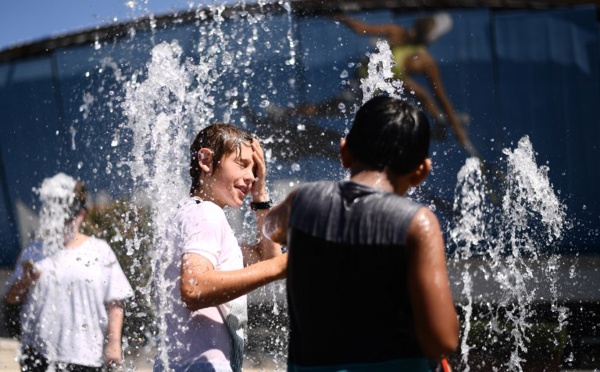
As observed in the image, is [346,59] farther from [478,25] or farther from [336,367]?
[336,367]

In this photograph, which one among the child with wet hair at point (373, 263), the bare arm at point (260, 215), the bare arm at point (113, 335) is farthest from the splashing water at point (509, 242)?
the child with wet hair at point (373, 263)

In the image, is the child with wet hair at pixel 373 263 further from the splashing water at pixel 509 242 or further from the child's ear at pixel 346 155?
the splashing water at pixel 509 242

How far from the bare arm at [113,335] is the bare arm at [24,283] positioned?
341 mm

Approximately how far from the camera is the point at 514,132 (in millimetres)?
10773

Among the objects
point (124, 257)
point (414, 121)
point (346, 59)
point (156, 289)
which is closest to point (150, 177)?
point (156, 289)

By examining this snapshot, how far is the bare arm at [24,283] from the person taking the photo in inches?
133

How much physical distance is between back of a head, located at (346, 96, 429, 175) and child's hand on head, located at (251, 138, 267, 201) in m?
0.82

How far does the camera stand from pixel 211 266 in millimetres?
2031

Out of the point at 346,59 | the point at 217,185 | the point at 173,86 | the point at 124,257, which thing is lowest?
the point at 124,257

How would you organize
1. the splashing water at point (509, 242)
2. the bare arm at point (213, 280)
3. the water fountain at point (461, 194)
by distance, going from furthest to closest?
the splashing water at point (509, 242) → the water fountain at point (461, 194) → the bare arm at point (213, 280)

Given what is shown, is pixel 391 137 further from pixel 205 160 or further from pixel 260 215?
pixel 260 215

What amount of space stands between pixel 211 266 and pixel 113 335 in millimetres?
1587

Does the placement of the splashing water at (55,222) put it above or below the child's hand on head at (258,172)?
below

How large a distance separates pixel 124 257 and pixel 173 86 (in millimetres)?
2854
